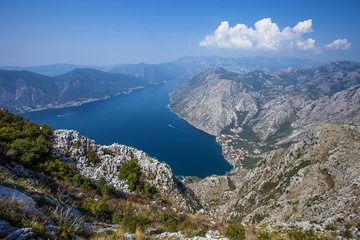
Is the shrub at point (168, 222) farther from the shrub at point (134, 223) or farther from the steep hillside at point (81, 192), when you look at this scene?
the shrub at point (134, 223)

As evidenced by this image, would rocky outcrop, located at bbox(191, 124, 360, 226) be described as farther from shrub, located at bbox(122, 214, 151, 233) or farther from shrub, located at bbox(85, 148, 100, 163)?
shrub, located at bbox(85, 148, 100, 163)

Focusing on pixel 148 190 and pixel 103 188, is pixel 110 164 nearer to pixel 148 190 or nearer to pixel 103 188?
pixel 103 188

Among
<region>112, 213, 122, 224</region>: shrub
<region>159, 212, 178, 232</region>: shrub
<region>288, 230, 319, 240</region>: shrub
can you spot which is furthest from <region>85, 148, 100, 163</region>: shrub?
<region>288, 230, 319, 240</region>: shrub

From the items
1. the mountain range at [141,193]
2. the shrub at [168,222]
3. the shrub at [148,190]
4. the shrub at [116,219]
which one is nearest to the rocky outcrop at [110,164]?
the mountain range at [141,193]

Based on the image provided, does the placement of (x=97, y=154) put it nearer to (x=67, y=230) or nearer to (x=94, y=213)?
(x=94, y=213)

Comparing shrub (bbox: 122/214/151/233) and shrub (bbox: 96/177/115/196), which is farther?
shrub (bbox: 96/177/115/196)

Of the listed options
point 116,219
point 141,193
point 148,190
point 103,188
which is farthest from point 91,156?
point 116,219

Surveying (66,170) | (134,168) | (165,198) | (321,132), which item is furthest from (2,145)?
(321,132)
